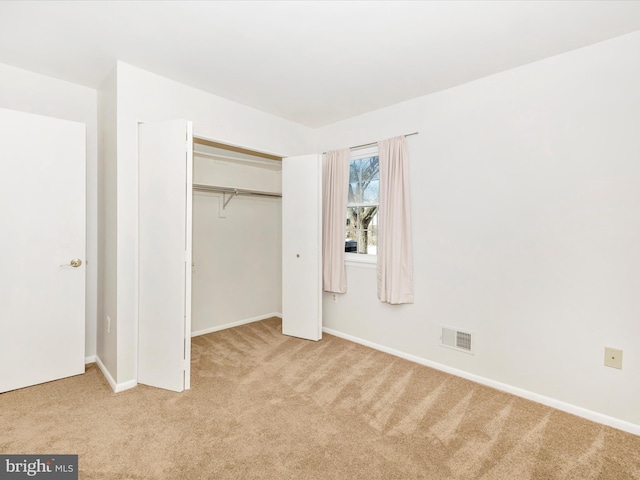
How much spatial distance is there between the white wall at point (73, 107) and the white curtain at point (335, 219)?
2.37 metres

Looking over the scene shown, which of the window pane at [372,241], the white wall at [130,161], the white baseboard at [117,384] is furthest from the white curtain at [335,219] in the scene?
the white baseboard at [117,384]

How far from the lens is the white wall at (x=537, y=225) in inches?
82.8

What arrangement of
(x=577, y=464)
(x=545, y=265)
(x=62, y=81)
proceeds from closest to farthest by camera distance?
(x=577, y=464) → (x=545, y=265) → (x=62, y=81)

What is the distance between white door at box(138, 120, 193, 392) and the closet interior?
3.76 feet

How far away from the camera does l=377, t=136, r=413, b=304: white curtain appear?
3113mm

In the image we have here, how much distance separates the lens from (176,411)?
86.9 inches

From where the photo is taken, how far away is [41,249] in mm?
2568

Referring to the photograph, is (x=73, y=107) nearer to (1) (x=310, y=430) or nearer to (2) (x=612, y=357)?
(1) (x=310, y=430)

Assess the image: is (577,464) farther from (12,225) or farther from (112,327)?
(12,225)

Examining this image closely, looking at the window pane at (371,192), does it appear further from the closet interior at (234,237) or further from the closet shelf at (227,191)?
the closet shelf at (227,191)

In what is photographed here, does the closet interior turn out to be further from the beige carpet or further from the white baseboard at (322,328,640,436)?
the white baseboard at (322,328,640,436)

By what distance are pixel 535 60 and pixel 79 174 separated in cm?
383

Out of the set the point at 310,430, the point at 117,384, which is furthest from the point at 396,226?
the point at 117,384

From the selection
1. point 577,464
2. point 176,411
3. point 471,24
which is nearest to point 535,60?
point 471,24
